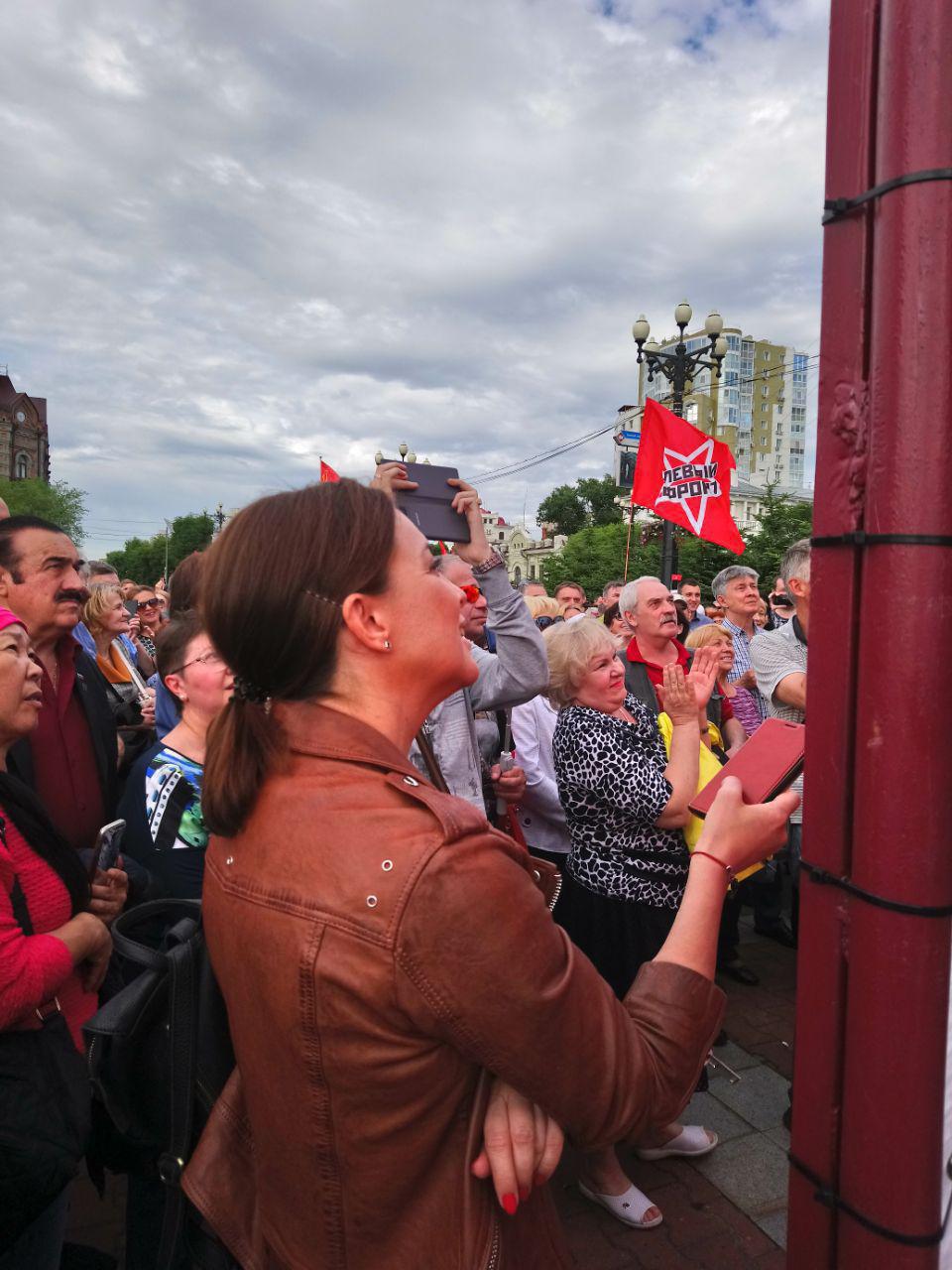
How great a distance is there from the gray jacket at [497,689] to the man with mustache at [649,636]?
1447 millimetres

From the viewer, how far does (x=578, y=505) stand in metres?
83.1

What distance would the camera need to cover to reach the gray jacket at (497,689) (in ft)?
10.6

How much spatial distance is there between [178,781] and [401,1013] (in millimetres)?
1523

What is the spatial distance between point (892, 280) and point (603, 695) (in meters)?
2.24

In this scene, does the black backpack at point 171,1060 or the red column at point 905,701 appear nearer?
the red column at point 905,701

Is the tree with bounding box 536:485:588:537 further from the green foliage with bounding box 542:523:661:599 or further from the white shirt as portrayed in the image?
the white shirt

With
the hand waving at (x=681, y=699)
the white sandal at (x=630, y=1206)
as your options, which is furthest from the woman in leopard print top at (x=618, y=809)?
the white sandal at (x=630, y=1206)

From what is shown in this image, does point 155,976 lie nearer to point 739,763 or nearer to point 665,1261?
point 739,763

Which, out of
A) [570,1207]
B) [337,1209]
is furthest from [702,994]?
[570,1207]

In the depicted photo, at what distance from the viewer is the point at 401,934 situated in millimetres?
984

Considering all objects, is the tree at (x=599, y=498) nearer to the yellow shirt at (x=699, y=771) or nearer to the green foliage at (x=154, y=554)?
the green foliage at (x=154, y=554)

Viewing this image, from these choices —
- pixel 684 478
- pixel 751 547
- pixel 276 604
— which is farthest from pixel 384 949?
pixel 751 547

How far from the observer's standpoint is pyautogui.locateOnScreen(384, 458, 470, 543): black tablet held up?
2.79m

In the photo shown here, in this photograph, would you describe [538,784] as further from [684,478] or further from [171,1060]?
[684,478]
